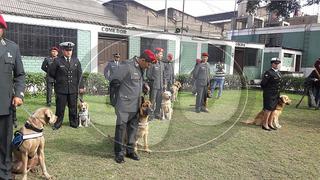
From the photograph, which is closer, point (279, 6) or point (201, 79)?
point (201, 79)

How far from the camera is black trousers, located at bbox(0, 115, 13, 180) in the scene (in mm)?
3805

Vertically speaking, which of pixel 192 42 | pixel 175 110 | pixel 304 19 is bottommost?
pixel 175 110

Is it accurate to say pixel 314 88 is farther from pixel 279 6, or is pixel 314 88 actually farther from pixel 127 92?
pixel 279 6

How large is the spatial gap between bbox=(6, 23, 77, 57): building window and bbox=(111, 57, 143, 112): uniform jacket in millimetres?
8607

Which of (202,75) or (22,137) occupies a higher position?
(202,75)

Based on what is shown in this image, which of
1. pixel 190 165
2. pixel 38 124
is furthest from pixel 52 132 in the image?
pixel 190 165

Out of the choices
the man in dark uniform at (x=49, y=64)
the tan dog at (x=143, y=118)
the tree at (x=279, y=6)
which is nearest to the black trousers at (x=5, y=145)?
the tan dog at (x=143, y=118)

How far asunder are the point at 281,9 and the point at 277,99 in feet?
93.5

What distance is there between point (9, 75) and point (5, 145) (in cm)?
89

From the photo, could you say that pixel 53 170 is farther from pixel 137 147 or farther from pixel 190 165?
pixel 190 165

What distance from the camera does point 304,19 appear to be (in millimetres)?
28562

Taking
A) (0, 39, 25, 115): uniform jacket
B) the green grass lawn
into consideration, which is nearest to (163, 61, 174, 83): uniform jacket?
the green grass lawn

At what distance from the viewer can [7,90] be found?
147 inches

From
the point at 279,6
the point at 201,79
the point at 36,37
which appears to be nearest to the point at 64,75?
the point at 201,79
